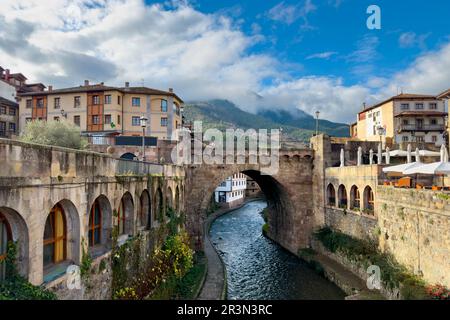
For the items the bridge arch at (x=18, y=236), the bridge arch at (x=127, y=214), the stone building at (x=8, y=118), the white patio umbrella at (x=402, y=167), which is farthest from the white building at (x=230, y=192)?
the bridge arch at (x=18, y=236)

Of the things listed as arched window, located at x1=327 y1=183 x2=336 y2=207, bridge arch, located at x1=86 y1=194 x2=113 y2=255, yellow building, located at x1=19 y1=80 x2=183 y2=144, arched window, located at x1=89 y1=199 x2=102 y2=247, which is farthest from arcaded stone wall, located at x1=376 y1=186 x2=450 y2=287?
yellow building, located at x1=19 y1=80 x2=183 y2=144

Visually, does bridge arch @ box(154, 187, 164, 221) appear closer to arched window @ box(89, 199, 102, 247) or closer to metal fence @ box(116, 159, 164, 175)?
metal fence @ box(116, 159, 164, 175)

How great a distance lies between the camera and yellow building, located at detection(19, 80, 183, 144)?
40.8 metres

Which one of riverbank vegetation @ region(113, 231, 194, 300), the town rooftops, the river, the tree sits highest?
the town rooftops

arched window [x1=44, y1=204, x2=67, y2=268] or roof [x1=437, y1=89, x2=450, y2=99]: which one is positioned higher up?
roof [x1=437, y1=89, x2=450, y2=99]

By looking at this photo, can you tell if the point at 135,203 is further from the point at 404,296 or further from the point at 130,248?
the point at 404,296

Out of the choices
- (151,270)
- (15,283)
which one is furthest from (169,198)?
(15,283)

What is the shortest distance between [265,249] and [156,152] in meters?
15.1

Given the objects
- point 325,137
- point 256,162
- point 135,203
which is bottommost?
point 135,203

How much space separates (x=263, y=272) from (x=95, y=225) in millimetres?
17473

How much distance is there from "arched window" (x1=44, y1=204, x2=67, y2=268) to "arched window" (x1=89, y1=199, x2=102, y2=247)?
203 centimetres

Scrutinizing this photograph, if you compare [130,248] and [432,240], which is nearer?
[130,248]

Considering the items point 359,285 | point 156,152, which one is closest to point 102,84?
point 156,152

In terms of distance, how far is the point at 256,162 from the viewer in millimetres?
30672
